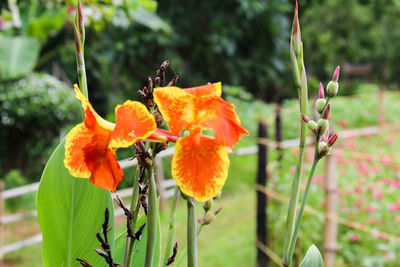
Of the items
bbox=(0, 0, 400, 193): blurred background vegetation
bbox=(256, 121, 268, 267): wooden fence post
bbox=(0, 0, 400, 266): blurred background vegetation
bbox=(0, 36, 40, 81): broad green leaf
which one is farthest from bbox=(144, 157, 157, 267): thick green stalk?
bbox=(0, 36, 40, 81): broad green leaf

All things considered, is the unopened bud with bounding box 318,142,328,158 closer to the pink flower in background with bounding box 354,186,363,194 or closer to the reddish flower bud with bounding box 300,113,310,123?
the reddish flower bud with bounding box 300,113,310,123

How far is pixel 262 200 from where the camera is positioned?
137 inches

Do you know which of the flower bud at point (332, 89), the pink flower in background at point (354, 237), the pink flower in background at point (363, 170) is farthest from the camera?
the pink flower in background at point (363, 170)

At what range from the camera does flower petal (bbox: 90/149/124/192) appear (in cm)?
39

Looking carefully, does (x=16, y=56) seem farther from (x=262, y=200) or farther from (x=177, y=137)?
(x=177, y=137)

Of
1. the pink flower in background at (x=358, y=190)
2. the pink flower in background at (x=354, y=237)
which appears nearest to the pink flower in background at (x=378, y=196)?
the pink flower in background at (x=358, y=190)

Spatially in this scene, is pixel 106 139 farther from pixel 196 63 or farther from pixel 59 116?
pixel 196 63

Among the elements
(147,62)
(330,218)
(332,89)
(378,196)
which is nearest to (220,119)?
(332,89)

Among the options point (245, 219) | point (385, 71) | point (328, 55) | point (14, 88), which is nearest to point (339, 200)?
point (245, 219)

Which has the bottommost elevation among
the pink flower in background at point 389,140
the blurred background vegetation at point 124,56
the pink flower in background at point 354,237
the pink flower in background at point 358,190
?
the pink flower in background at point 389,140

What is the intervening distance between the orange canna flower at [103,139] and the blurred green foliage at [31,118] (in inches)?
218

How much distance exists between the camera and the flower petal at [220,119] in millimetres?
393

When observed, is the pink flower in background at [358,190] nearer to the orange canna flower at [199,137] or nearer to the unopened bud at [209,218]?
the unopened bud at [209,218]

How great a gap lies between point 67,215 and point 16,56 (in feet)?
18.1
